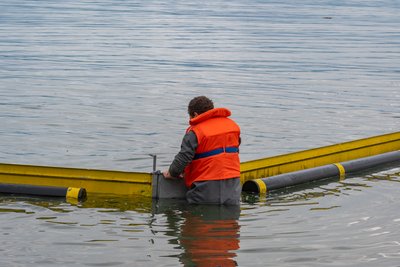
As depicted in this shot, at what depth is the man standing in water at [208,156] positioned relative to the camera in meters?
13.5

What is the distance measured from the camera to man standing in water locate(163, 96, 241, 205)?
13.5 meters

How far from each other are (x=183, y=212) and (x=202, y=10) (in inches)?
2389

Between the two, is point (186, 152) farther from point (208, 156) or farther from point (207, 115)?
point (207, 115)

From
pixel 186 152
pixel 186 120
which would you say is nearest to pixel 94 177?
pixel 186 152

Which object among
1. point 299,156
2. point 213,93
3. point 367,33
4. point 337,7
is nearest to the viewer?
point 299,156

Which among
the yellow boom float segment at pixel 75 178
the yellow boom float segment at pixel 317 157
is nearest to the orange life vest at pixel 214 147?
the yellow boom float segment at pixel 75 178

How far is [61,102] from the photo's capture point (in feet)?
82.7

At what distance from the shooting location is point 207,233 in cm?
1287

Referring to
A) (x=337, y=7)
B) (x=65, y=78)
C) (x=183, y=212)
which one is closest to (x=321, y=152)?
(x=183, y=212)

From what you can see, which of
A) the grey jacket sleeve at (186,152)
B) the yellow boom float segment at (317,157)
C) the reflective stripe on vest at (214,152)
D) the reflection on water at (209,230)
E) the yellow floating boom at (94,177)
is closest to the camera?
the reflection on water at (209,230)

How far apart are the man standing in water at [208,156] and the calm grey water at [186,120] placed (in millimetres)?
274

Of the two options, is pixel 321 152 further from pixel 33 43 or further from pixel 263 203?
pixel 33 43

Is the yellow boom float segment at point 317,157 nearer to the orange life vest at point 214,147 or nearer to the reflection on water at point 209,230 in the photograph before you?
the reflection on water at point 209,230

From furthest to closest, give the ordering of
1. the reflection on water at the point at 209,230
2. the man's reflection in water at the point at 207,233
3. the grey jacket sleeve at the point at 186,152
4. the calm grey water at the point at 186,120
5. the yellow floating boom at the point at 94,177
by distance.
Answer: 1. the yellow floating boom at the point at 94,177
2. the grey jacket sleeve at the point at 186,152
3. the calm grey water at the point at 186,120
4. the reflection on water at the point at 209,230
5. the man's reflection in water at the point at 207,233
